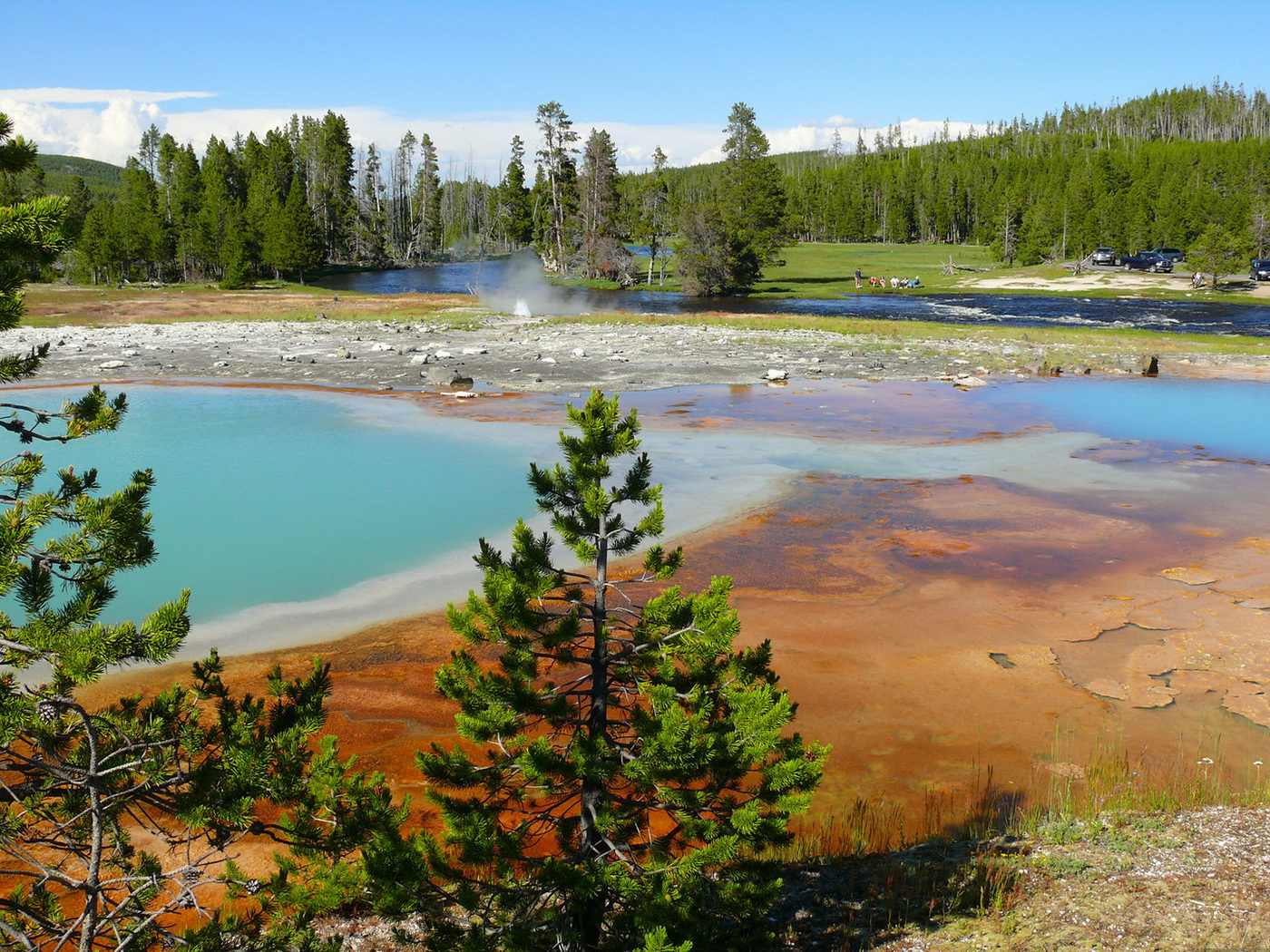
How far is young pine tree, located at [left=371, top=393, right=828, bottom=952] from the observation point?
13.7ft

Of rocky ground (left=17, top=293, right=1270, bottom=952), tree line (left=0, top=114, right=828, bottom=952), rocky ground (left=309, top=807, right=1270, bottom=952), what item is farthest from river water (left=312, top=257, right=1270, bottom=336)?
tree line (left=0, top=114, right=828, bottom=952)

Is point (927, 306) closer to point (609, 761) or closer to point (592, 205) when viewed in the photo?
point (592, 205)

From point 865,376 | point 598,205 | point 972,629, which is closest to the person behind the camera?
point 972,629

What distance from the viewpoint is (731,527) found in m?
13.4

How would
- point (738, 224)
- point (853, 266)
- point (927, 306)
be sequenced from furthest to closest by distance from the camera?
1. point (853, 266)
2. point (738, 224)
3. point (927, 306)

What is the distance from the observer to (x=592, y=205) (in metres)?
74.3

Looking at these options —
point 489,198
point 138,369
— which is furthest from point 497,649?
point 489,198

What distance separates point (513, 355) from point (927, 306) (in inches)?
1336

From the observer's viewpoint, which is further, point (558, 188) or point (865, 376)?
point (558, 188)

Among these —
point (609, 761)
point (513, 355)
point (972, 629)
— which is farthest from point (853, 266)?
point (609, 761)

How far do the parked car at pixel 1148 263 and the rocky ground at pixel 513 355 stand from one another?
49186mm

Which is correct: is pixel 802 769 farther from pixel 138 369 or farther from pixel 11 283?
pixel 138 369

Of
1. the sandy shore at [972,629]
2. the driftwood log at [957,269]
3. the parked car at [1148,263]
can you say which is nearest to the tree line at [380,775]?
the sandy shore at [972,629]

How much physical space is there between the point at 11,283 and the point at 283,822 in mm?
2888
